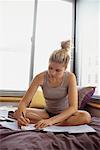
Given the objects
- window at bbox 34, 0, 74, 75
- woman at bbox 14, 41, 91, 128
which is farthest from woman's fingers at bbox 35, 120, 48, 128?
window at bbox 34, 0, 74, 75

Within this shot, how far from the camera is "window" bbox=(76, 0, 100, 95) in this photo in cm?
288

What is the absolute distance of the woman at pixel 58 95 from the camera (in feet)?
5.32

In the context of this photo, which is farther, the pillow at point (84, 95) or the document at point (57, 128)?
the pillow at point (84, 95)

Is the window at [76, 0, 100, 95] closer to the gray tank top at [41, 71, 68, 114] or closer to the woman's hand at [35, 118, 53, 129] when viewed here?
the gray tank top at [41, 71, 68, 114]

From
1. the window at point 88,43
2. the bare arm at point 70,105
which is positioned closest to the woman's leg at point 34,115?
the bare arm at point 70,105

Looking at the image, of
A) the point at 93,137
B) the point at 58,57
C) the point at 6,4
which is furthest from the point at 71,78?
the point at 6,4

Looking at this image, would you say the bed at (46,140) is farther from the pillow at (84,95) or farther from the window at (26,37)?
the window at (26,37)

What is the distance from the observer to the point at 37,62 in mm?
3230

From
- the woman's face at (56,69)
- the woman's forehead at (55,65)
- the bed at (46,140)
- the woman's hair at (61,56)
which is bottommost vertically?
the bed at (46,140)

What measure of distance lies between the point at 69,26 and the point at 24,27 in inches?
26.2

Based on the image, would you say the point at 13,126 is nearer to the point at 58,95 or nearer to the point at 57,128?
the point at 57,128

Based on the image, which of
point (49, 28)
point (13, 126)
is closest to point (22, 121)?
point (13, 126)

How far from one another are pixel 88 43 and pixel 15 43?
975mm

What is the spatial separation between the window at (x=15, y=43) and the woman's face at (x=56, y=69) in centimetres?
140
